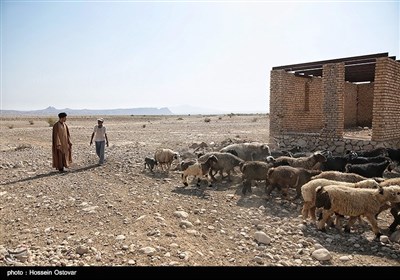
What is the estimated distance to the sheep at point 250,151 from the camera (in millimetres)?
12117

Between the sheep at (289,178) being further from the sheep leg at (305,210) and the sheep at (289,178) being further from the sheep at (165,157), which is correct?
the sheep at (165,157)

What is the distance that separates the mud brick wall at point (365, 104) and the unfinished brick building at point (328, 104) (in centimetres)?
393

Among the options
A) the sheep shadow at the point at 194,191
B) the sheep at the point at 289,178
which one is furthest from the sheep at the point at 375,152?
the sheep shadow at the point at 194,191

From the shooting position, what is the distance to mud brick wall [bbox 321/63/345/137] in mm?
13062

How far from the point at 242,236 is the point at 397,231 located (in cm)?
307

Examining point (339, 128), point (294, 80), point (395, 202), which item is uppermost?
point (294, 80)

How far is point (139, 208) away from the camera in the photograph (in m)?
7.07

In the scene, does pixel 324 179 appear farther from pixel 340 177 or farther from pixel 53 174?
pixel 53 174

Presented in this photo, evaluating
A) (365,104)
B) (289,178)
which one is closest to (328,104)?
(289,178)

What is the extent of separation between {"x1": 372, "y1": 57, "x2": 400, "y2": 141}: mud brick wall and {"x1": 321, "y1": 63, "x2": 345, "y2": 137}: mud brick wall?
1.32 meters

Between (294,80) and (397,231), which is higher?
(294,80)

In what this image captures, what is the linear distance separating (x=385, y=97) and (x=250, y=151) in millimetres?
5590
